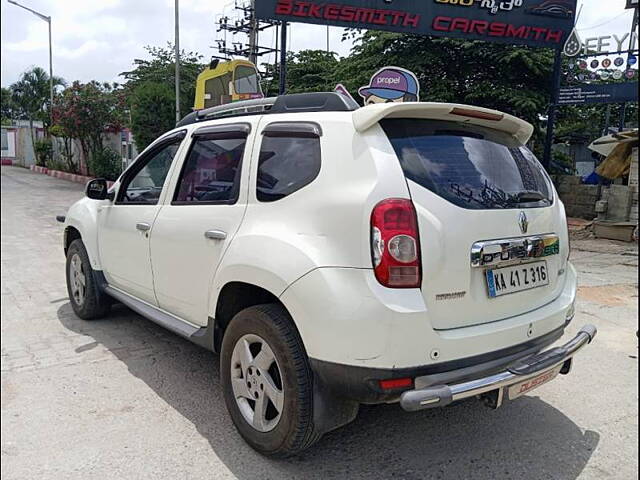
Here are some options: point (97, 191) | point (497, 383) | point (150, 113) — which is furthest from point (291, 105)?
point (150, 113)

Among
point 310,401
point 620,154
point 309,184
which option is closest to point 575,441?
point 310,401

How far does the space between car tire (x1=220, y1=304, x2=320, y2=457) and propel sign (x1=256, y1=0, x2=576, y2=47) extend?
27.8 ft

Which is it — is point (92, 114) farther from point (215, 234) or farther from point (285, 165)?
point (285, 165)

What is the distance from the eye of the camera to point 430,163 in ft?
8.43

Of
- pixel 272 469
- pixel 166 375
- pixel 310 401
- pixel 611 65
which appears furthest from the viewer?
pixel 611 65

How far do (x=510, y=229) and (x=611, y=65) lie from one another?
13.0 meters

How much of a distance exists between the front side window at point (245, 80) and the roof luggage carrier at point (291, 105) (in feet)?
27.6

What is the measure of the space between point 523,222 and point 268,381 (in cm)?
151

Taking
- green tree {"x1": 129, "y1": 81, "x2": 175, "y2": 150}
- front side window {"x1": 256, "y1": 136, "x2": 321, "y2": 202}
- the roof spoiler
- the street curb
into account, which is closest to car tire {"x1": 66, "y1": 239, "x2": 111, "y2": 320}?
front side window {"x1": 256, "y1": 136, "x2": 321, "y2": 202}

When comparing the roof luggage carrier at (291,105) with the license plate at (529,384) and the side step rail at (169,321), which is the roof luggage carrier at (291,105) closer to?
the side step rail at (169,321)

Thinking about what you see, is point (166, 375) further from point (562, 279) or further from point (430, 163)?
point (562, 279)

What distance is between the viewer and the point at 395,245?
233 cm

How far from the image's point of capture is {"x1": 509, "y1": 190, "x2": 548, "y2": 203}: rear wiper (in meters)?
2.79

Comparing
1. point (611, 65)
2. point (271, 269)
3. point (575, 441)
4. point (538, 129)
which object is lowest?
point (575, 441)
